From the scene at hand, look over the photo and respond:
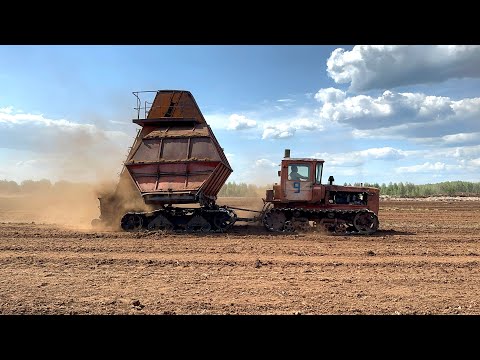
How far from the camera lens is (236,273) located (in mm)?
8742

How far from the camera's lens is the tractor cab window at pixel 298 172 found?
15758mm

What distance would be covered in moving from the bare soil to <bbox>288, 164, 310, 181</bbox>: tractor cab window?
7.62 ft

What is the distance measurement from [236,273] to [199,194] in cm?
676

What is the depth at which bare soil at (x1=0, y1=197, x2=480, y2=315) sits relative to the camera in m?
6.48

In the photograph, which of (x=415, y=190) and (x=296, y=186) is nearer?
(x=296, y=186)

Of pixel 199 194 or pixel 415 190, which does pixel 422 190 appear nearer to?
pixel 415 190

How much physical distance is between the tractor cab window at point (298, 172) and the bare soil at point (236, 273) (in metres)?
2.32

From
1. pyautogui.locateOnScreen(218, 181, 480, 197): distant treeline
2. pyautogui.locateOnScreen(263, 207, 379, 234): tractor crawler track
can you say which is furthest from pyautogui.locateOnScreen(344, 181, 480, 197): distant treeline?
pyautogui.locateOnScreen(263, 207, 379, 234): tractor crawler track

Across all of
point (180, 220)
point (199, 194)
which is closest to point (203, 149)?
point (199, 194)

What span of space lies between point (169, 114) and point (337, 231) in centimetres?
809

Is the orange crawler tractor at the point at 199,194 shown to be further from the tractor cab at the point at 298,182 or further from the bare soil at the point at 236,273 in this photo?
the bare soil at the point at 236,273

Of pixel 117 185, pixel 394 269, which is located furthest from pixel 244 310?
pixel 117 185

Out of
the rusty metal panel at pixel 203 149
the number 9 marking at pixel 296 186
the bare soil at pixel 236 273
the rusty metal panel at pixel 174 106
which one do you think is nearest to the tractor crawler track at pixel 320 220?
the number 9 marking at pixel 296 186

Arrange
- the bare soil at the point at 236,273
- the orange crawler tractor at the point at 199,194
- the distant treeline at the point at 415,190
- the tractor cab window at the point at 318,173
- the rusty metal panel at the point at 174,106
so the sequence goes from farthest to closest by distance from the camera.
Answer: the distant treeline at the point at 415,190 < the rusty metal panel at the point at 174,106 < the tractor cab window at the point at 318,173 < the orange crawler tractor at the point at 199,194 < the bare soil at the point at 236,273
